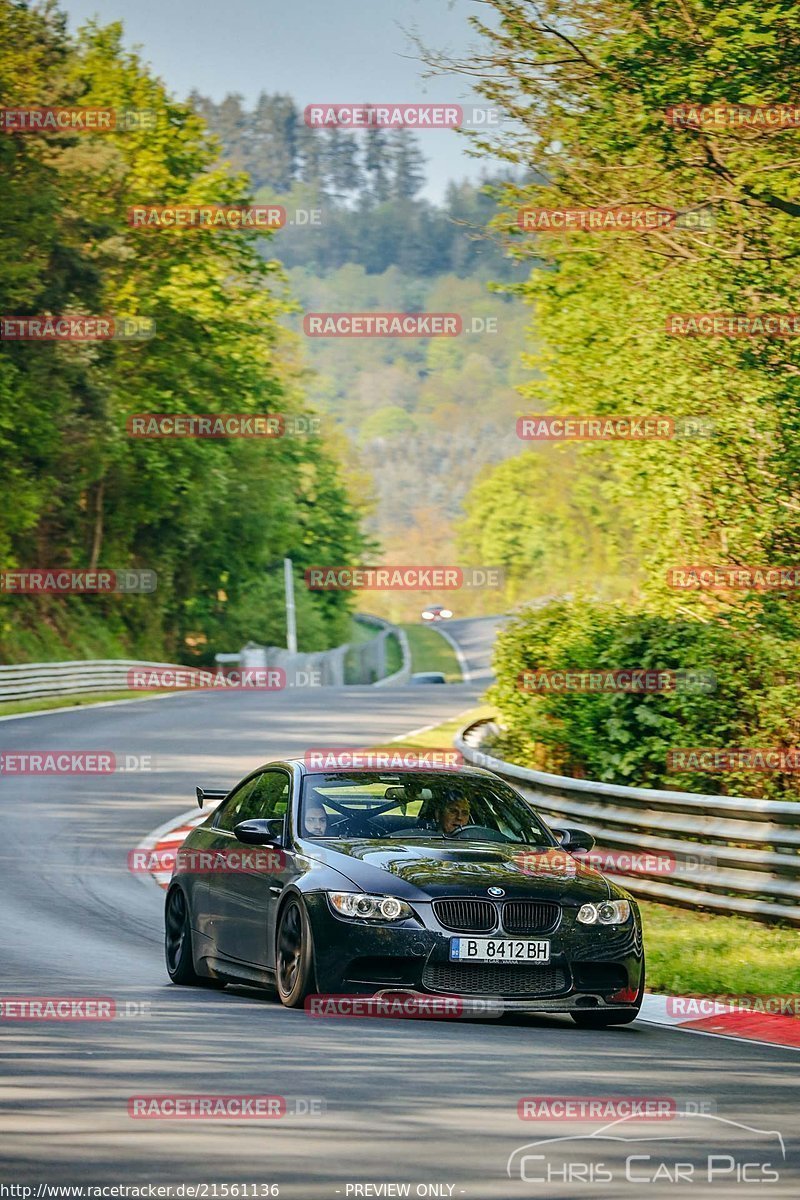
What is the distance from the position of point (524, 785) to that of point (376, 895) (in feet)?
28.0

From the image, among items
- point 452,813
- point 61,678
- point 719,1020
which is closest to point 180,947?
point 452,813

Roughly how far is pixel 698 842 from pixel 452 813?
14.0ft

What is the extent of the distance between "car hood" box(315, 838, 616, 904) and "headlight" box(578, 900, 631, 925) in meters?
0.05

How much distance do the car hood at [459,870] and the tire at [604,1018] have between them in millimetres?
585

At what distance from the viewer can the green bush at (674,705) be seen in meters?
16.9

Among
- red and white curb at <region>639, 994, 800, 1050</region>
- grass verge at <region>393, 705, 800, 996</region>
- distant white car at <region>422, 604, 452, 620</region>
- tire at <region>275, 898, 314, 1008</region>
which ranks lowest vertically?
distant white car at <region>422, 604, 452, 620</region>

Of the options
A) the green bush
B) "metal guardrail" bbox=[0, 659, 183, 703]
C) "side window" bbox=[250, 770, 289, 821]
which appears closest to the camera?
"side window" bbox=[250, 770, 289, 821]

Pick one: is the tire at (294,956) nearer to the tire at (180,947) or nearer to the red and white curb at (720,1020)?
the tire at (180,947)

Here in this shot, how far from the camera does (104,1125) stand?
6.32 meters

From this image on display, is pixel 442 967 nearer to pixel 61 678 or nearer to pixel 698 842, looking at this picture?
pixel 698 842

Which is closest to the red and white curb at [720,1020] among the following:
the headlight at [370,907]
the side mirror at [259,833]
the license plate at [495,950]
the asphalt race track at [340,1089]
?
the asphalt race track at [340,1089]

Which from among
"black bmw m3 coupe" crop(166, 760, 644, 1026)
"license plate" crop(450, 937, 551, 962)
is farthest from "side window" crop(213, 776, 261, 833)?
"license plate" crop(450, 937, 551, 962)

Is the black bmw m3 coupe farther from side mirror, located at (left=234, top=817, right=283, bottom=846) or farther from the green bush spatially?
the green bush

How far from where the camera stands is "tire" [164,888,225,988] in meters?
11.2
